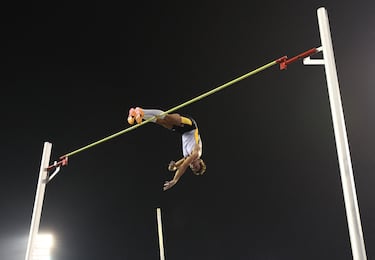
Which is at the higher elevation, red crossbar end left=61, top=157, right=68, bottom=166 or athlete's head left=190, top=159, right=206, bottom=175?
red crossbar end left=61, top=157, right=68, bottom=166

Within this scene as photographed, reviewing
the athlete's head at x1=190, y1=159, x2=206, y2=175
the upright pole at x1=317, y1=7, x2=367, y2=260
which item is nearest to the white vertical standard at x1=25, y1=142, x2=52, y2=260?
the athlete's head at x1=190, y1=159, x2=206, y2=175

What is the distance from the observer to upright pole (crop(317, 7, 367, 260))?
205cm

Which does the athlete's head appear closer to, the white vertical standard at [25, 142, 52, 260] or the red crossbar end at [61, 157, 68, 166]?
the red crossbar end at [61, 157, 68, 166]

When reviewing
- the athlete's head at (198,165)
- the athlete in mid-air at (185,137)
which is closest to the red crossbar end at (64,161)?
the athlete in mid-air at (185,137)

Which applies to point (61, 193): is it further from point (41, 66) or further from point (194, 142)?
point (194, 142)

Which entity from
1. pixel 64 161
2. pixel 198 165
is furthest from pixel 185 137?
pixel 64 161

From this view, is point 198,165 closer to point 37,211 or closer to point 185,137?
point 185,137

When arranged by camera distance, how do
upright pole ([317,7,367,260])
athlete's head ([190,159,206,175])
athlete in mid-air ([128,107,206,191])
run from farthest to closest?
athlete's head ([190,159,206,175]) → athlete in mid-air ([128,107,206,191]) → upright pole ([317,7,367,260])

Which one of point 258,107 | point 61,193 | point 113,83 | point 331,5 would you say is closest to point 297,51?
point 331,5

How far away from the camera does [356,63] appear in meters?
6.12

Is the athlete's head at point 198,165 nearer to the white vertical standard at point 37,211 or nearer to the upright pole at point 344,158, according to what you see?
the upright pole at point 344,158

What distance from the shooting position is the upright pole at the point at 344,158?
2053 mm

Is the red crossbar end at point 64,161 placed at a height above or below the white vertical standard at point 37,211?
above

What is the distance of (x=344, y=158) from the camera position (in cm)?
221
